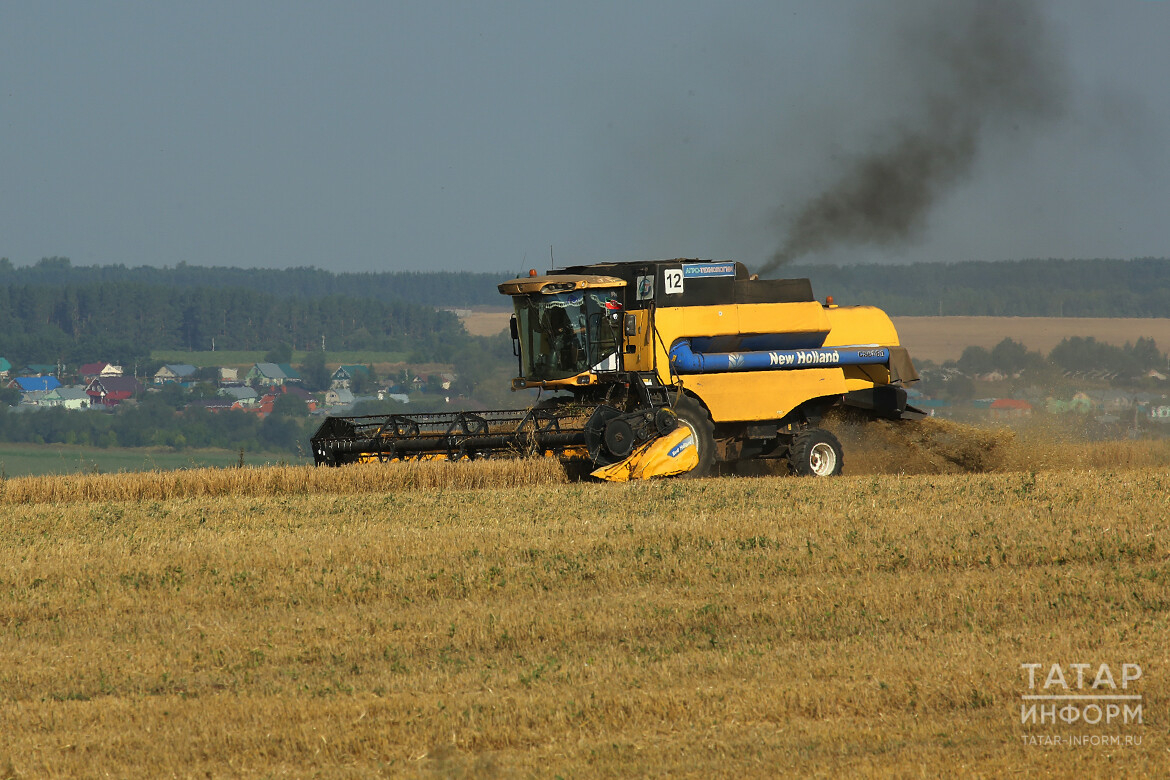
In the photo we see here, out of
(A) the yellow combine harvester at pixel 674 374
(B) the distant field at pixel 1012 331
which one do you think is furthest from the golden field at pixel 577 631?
(B) the distant field at pixel 1012 331

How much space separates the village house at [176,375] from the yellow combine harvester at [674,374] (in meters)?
69.7

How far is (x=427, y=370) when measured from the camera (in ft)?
259

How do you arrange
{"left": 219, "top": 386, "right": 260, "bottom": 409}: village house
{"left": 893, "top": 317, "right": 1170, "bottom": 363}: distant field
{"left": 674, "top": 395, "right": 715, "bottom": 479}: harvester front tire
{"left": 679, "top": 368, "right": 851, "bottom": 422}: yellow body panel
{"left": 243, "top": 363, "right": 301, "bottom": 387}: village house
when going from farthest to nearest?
{"left": 243, "top": 363, "right": 301, "bottom": 387}: village house
{"left": 219, "top": 386, "right": 260, "bottom": 409}: village house
{"left": 893, "top": 317, "right": 1170, "bottom": 363}: distant field
{"left": 679, "top": 368, "right": 851, "bottom": 422}: yellow body panel
{"left": 674, "top": 395, "right": 715, "bottom": 479}: harvester front tire

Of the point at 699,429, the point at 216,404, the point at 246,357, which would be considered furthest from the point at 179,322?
the point at 699,429

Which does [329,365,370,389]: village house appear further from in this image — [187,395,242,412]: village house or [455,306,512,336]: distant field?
[455,306,512,336]: distant field

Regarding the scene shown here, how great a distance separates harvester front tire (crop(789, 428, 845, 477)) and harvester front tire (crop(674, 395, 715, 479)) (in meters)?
1.15

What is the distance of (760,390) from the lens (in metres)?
16.8

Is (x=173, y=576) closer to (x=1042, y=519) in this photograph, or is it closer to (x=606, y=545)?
(x=606, y=545)

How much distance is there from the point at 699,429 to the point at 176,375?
7718 centimetres

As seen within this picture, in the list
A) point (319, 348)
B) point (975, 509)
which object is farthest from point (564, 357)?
point (319, 348)

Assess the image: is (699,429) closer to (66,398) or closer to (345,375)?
(345,375)

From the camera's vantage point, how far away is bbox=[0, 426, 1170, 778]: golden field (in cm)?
558

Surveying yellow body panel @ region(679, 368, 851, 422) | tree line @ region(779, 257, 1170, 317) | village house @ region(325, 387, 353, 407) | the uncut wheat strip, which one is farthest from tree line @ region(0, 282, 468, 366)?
the uncut wheat strip

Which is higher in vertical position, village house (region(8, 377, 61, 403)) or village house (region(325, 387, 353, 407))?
village house (region(8, 377, 61, 403))
